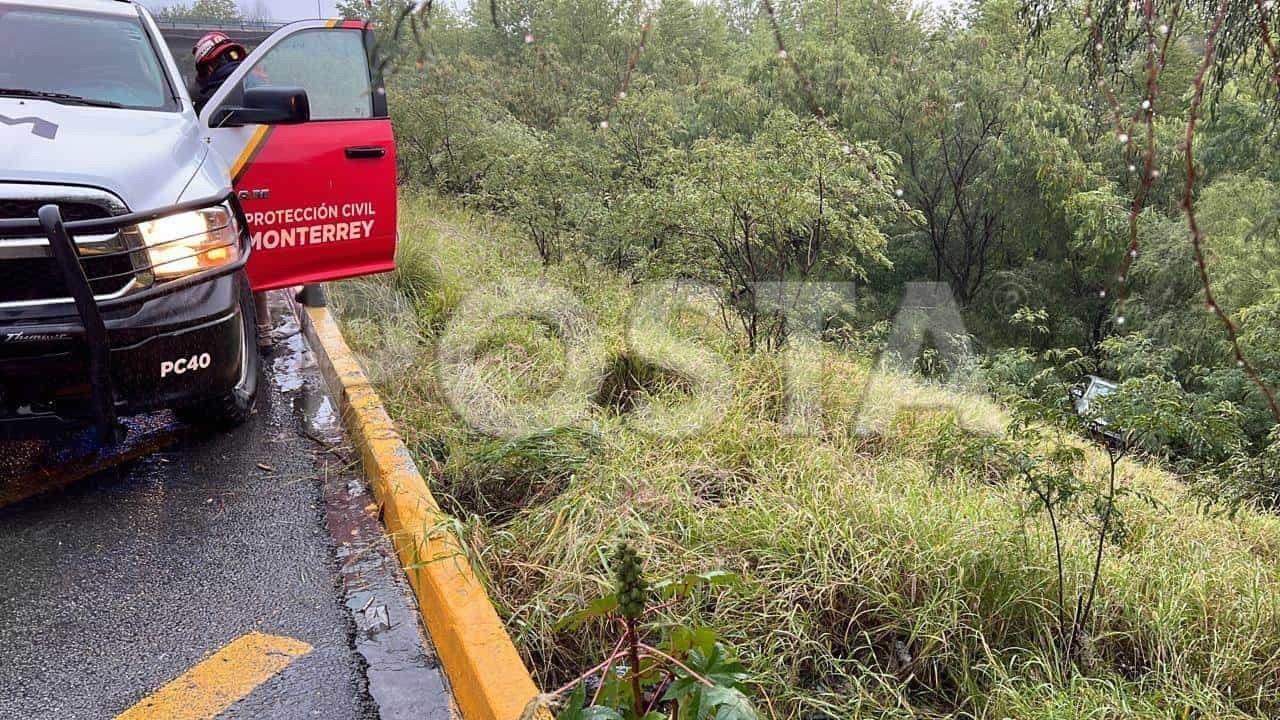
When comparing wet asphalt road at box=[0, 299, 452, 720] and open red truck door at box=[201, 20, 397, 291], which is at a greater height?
open red truck door at box=[201, 20, 397, 291]

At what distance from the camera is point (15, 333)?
9.31ft

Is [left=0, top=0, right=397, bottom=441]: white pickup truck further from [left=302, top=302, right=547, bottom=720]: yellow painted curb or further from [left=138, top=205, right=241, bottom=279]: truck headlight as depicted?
[left=302, top=302, right=547, bottom=720]: yellow painted curb

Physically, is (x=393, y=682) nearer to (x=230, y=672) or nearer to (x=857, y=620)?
(x=230, y=672)

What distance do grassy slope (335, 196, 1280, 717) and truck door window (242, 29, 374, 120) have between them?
1754 mm

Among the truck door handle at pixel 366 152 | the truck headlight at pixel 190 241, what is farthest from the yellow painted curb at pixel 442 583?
the truck door handle at pixel 366 152

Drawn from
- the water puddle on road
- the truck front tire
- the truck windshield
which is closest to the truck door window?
the truck windshield

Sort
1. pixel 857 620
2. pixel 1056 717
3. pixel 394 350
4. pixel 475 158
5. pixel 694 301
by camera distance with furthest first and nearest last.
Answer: pixel 475 158 < pixel 694 301 < pixel 394 350 < pixel 857 620 < pixel 1056 717

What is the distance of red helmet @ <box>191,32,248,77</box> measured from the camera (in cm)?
555

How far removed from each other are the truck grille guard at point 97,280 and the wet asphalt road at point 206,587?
0.43 m

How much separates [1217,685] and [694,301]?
15.3 ft

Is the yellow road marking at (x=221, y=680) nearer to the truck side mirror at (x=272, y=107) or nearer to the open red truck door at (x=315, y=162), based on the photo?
the truck side mirror at (x=272, y=107)

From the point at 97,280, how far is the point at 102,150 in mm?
553

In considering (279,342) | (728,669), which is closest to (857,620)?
(728,669)

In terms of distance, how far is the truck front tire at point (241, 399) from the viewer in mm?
3670
